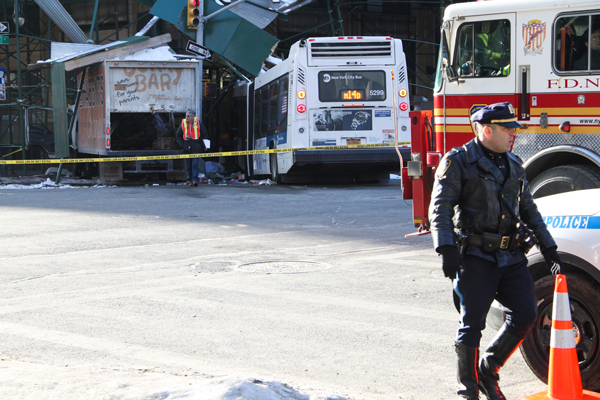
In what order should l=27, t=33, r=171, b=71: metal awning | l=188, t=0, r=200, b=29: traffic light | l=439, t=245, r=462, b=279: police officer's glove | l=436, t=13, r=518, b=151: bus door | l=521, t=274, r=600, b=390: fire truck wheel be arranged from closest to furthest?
l=439, t=245, r=462, b=279: police officer's glove → l=521, t=274, r=600, b=390: fire truck wheel → l=436, t=13, r=518, b=151: bus door → l=27, t=33, r=171, b=71: metal awning → l=188, t=0, r=200, b=29: traffic light

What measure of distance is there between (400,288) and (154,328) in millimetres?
2500

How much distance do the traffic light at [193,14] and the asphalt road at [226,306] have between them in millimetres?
13565

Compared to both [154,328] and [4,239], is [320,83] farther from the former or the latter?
[154,328]

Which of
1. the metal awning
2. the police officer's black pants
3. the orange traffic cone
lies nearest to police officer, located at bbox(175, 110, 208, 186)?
the metal awning

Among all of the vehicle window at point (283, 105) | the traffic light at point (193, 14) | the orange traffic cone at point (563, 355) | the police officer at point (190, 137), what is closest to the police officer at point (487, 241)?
the orange traffic cone at point (563, 355)

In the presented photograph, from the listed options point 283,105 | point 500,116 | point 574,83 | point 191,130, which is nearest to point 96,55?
point 191,130

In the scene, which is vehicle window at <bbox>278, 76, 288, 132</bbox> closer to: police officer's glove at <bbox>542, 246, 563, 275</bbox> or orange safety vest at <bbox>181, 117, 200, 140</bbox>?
orange safety vest at <bbox>181, 117, 200, 140</bbox>

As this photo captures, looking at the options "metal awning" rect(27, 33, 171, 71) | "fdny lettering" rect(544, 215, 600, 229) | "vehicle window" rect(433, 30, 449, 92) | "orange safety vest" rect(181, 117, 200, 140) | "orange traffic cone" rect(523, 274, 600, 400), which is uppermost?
"metal awning" rect(27, 33, 171, 71)

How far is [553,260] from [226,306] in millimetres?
3264

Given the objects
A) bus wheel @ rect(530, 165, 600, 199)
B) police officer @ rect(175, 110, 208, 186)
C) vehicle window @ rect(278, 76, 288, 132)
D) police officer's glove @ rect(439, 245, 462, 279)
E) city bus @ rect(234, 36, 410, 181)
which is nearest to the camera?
police officer's glove @ rect(439, 245, 462, 279)

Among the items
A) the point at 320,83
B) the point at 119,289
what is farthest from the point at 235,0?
the point at 119,289

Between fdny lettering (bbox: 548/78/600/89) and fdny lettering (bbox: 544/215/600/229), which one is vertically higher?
fdny lettering (bbox: 548/78/600/89)

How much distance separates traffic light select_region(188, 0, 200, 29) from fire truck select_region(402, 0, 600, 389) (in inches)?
657

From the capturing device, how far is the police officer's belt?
3.98 meters
